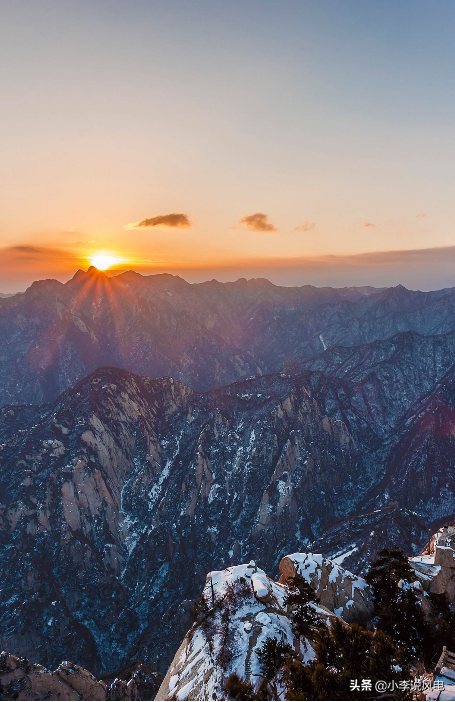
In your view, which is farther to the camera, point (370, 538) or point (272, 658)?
point (370, 538)

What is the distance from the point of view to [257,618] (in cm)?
3994

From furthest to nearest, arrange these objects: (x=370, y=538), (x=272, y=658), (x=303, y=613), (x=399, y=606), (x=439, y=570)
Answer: (x=370, y=538)
(x=439, y=570)
(x=399, y=606)
(x=303, y=613)
(x=272, y=658)

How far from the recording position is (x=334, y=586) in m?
57.1

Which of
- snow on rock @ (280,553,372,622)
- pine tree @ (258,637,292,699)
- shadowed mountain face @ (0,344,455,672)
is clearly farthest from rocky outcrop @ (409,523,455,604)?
shadowed mountain face @ (0,344,455,672)

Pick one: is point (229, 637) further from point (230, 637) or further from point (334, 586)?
point (334, 586)

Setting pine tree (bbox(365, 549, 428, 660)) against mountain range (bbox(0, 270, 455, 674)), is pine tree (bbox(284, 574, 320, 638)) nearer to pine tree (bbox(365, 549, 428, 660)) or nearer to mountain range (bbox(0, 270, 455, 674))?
pine tree (bbox(365, 549, 428, 660))

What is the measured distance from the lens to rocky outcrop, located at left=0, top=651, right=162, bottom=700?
2260 inches

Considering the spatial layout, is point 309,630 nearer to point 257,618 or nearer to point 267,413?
point 257,618

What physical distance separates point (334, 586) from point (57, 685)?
148ft

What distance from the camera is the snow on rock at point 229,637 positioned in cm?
3506

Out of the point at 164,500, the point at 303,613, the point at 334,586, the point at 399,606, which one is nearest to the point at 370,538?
the point at 334,586

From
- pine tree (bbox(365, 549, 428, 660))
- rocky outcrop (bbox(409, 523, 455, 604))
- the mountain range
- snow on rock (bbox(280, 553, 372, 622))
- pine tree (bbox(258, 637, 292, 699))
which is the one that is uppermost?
pine tree (bbox(258, 637, 292, 699))

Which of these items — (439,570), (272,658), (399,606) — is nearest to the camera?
(272,658)

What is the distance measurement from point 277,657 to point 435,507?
145844 mm
